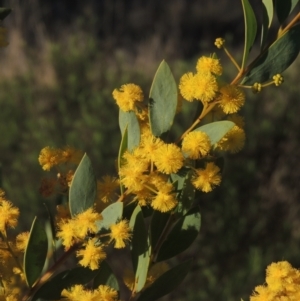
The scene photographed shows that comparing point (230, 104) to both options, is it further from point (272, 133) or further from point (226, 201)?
point (272, 133)

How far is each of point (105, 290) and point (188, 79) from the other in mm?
255

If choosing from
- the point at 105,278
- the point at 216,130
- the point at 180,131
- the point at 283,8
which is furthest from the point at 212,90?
the point at 180,131

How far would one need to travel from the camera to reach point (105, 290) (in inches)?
24.7

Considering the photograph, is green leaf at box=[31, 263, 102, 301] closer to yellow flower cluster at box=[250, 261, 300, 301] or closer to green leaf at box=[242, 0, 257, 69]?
yellow flower cluster at box=[250, 261, 300, 301]

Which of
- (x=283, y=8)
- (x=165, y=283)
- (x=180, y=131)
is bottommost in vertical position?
(x=180, y=131)

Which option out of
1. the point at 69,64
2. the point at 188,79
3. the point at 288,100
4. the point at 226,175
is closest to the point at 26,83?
the point at 69,64

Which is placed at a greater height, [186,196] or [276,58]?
[276,58]

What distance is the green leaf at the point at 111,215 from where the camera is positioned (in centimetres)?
63

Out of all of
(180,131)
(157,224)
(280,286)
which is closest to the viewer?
(280,286)

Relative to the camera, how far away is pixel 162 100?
0.70 m

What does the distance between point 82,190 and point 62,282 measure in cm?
11

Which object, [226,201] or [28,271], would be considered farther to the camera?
[226,201]

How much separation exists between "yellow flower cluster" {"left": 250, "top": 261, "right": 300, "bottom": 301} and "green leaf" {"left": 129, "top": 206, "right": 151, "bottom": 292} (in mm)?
128

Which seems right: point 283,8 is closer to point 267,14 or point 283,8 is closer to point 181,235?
point 267,14
